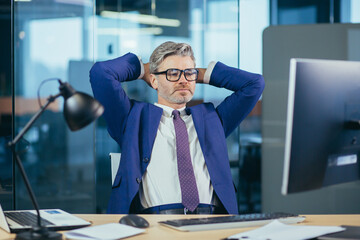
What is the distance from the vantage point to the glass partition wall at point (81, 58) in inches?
145

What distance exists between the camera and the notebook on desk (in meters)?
1.66

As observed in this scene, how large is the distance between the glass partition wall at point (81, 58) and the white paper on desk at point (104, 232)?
2014 millimetres

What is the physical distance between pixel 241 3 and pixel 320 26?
2.89 ft

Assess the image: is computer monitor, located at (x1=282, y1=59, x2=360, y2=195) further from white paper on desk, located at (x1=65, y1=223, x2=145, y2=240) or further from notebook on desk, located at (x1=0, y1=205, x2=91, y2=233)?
notebook on desk, located at (x1=0, y1=205, x2=91, y2=233)

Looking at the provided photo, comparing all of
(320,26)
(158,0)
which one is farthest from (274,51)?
(158,0)

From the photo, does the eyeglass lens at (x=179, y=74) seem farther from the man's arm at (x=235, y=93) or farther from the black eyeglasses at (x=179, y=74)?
the man's arm at (x=235, y=93)

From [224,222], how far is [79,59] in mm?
2491

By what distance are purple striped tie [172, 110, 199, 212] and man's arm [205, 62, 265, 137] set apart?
334 mm

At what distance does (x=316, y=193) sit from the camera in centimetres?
384

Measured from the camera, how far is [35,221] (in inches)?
68.1

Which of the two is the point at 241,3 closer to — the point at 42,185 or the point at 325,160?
the point at 42,185

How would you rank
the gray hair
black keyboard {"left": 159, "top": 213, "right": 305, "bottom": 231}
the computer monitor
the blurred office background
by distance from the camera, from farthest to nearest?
the blurred office background < the gray hair < black keyboard {"left": 159, "top": 213, "right": 305, "bottom": 231} < the computer monitor

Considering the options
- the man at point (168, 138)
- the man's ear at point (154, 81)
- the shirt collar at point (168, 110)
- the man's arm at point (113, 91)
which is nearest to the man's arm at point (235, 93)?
the man at point (168, 138)

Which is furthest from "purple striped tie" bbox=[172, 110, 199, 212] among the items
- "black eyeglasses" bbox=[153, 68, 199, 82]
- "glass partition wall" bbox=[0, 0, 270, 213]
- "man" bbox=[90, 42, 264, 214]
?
"glass partition wall" bbox=[0, 0, 270, 213]
